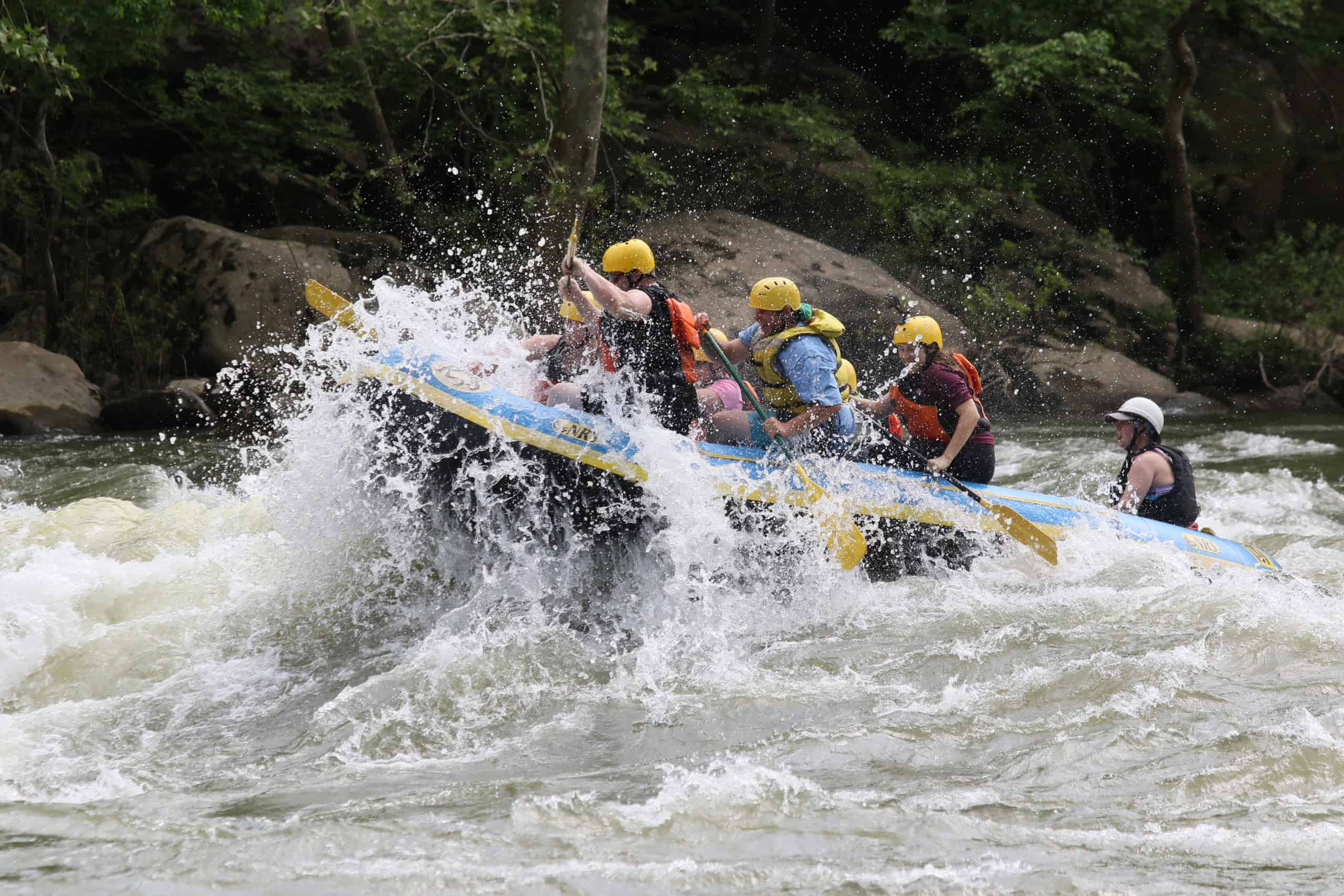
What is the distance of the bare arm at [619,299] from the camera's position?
540 cm

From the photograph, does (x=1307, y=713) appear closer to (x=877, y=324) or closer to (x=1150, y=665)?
(x=1150, y=665)

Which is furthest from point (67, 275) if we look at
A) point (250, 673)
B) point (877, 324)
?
point (250, 673)

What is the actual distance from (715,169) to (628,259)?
951cm

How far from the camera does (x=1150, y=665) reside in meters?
4.81

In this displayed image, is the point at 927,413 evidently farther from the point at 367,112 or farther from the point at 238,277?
the point at 367,112

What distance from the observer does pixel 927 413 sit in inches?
260

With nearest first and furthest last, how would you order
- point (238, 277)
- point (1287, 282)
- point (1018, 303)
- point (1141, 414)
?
point (1141, 414) < point (238, 277) < point (1018, 303) < point (1287, 282)

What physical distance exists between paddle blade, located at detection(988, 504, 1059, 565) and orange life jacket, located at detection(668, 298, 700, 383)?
1.70m

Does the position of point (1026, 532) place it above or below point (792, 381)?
below

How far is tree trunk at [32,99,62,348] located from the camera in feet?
39.2

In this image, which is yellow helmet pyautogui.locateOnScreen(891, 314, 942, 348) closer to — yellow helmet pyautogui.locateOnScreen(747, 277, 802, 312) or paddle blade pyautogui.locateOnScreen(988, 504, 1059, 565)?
yellow helmet pyautogui.locateOnScreen(747, 277, 802, 312)

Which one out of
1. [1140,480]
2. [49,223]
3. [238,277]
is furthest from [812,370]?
[49,223]

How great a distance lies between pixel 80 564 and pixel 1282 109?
1747cm

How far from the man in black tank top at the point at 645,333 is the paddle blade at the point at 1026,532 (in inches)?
66.0
